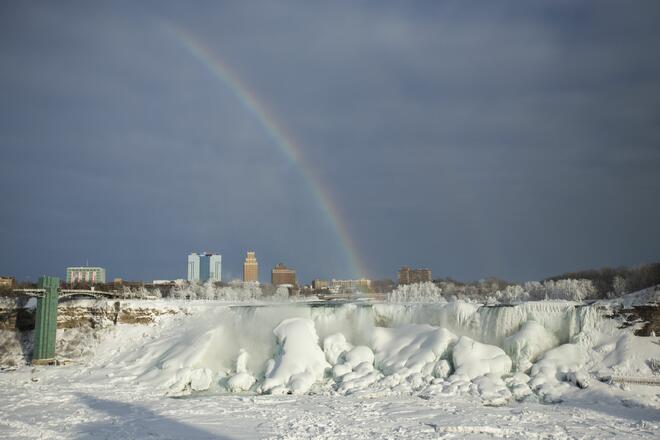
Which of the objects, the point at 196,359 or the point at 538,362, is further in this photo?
the point at 196,359

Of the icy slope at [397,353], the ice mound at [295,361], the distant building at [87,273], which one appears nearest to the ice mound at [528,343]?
the icy slope at [397,353]

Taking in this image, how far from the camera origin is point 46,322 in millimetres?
36281

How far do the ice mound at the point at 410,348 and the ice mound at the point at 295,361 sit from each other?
3.13 m

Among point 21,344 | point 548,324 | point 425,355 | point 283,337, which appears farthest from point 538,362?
point 21,344

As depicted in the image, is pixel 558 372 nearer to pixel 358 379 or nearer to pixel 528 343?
pixel 528 343

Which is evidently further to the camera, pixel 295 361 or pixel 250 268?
pixel 250 268

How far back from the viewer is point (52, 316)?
3688 centimetres

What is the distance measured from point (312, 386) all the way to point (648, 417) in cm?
1407

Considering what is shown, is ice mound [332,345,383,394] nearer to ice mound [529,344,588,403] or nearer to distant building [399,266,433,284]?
ice mound [529,344,588,403]

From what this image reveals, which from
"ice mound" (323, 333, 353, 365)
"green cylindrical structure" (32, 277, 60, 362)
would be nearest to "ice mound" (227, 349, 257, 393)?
"ice mound" (323, 333, 353, 365)

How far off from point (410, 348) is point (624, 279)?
4788cm

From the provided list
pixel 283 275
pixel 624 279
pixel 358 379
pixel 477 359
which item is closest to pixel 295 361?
pixel 358 379

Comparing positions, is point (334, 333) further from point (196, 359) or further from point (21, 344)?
→ point (21, 344)

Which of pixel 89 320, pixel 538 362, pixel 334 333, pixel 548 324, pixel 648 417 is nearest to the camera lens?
pixel 648 417
